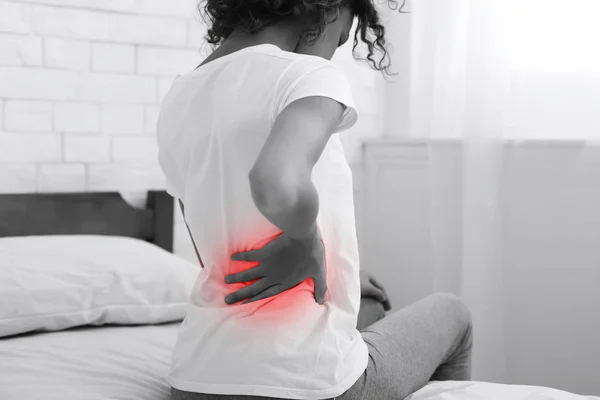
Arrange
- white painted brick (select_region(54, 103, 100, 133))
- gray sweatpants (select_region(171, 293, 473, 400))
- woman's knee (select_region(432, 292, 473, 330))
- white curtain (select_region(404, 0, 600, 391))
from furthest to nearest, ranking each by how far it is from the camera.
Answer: white painted brick (select_region(54, 103, 100, 133))
white curtain (select_region(404, 0, 600, 391))
woman's knee (select_region(432, 292, 473, 330))
gray sweatpants (select_region(171, 293, 473, 400))

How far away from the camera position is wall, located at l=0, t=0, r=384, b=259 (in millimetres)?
2119

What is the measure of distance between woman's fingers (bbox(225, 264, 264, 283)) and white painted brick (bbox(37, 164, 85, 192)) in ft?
4.45

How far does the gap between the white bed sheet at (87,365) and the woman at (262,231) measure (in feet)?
0.85

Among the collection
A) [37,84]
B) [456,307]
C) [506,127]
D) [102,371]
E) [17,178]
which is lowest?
[102,371]

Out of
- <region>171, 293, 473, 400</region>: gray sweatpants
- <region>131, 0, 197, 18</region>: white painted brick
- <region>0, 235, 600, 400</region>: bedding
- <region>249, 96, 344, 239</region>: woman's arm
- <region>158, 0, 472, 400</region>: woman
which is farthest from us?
<region>131, 0, 197, 18</region>: white painted brick

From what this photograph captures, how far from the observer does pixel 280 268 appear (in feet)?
3.13

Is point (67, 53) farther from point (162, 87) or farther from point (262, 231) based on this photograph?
point (262, 231)

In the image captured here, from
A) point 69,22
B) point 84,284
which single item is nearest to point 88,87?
point 69,22

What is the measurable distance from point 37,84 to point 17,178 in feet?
0.89

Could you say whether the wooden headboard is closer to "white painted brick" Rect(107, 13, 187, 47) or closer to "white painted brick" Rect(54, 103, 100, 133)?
"white painted brick" Rect(54, 103, 100, 133)

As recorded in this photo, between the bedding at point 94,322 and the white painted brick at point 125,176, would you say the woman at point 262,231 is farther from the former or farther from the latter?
the white painted brick at point 125,176

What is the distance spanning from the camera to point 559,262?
2.15 m

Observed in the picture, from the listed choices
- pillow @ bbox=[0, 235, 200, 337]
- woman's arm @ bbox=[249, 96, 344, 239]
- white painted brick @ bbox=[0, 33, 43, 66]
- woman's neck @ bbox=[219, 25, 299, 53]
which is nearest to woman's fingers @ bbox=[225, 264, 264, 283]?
woman's arm @ bbox=[249, 96, 344, 239]

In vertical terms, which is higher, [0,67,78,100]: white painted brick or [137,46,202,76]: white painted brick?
[137,46,202,76]: white painted brick
